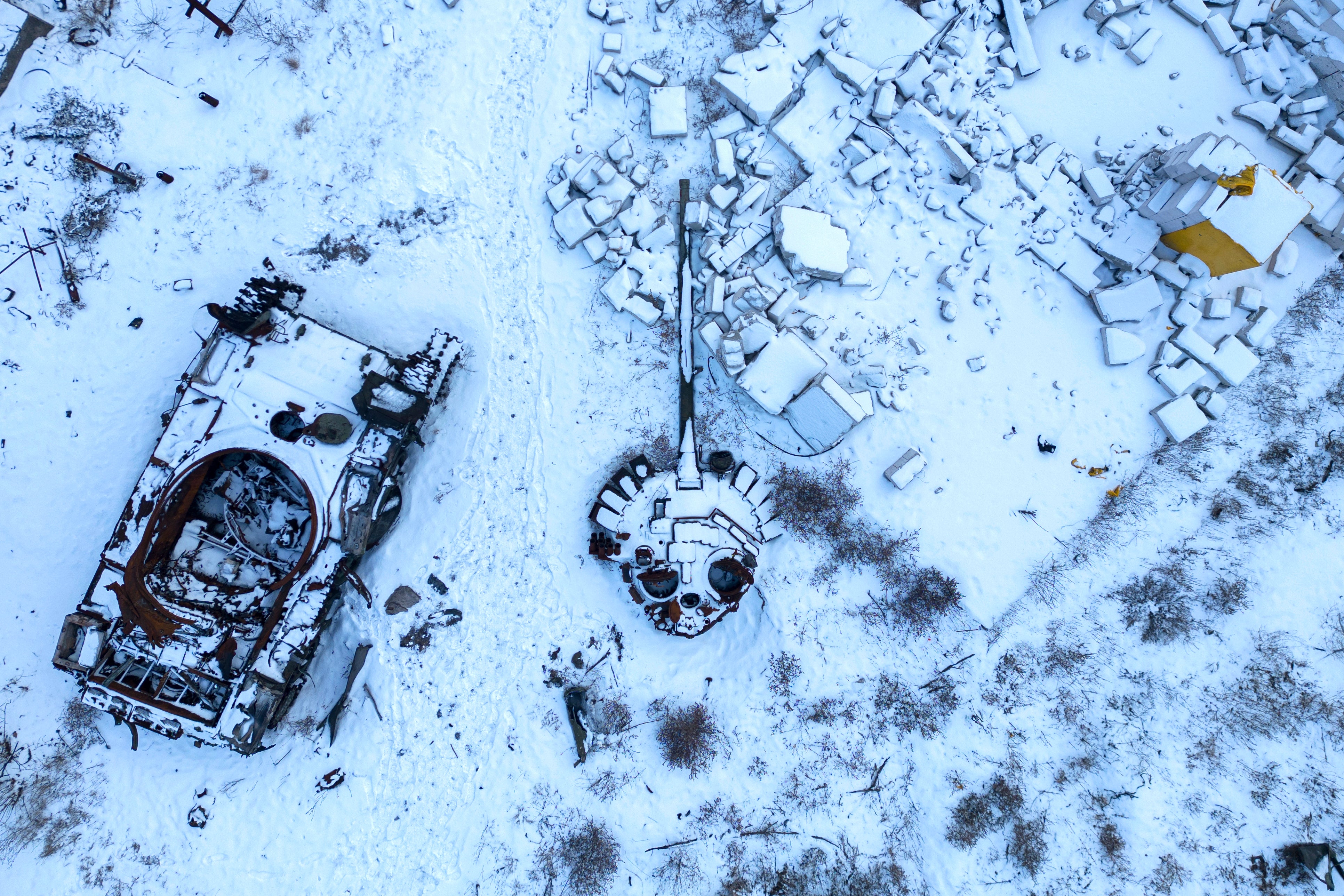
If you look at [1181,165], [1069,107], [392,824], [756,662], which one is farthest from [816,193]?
[392,824]

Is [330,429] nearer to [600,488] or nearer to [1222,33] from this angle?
[600,488]

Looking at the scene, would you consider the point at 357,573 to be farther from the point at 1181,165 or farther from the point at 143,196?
the point at 1181,165

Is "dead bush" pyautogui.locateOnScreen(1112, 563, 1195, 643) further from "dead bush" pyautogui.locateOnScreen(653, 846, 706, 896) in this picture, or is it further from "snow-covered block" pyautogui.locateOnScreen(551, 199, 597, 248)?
"snow-covered block" pyautogui.locateOnScreen(551, 199, 597, 248)

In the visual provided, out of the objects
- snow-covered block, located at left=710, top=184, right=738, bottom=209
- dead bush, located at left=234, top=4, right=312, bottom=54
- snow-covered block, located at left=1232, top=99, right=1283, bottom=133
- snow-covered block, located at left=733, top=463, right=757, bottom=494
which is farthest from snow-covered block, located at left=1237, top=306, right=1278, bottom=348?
dead bush, located at left=234, top=4, right=312, bottom=54

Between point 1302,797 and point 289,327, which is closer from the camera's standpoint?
point 289,327

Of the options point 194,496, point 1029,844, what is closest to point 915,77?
point 1029,844

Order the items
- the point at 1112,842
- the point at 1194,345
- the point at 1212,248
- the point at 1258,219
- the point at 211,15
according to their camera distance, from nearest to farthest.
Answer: the point at 1258,219 < the point at 211,15 < the point at 1212,248 < the point at 1112,842 < the point at 1194,345
